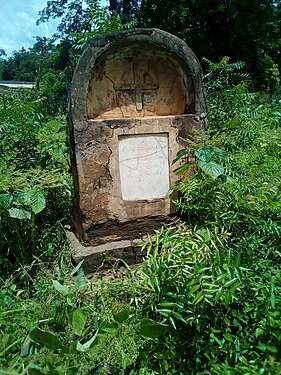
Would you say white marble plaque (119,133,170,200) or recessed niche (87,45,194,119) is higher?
recessed niche (87,45,194,119)

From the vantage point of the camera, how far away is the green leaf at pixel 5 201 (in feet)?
8.19

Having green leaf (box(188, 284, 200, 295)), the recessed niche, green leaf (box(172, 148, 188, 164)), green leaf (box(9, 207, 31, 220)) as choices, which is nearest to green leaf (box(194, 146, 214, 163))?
green leaf (box(172, 148, 188, 164))

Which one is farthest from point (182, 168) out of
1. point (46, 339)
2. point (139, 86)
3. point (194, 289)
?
point (46, 339)

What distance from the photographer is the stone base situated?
102 inches

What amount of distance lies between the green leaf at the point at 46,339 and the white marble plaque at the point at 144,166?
1.37m

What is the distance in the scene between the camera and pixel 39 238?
2.94 m

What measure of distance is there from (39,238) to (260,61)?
36.5 feet

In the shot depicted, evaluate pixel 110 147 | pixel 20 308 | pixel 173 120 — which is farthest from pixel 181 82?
pixel 20 308

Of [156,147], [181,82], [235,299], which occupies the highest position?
[181,82]

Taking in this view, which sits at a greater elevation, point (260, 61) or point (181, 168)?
point (260, 61)

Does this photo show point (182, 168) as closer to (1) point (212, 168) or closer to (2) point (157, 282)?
(1) point (212, 168)

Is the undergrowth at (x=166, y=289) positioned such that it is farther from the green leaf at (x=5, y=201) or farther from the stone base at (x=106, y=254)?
the stone base at (x=106, y=254)

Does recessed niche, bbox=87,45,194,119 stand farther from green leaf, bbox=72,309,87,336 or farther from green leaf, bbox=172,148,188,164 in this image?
green leaf, bbox=72,309,87,336

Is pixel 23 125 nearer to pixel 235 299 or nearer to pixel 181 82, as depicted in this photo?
pixel 181 82
